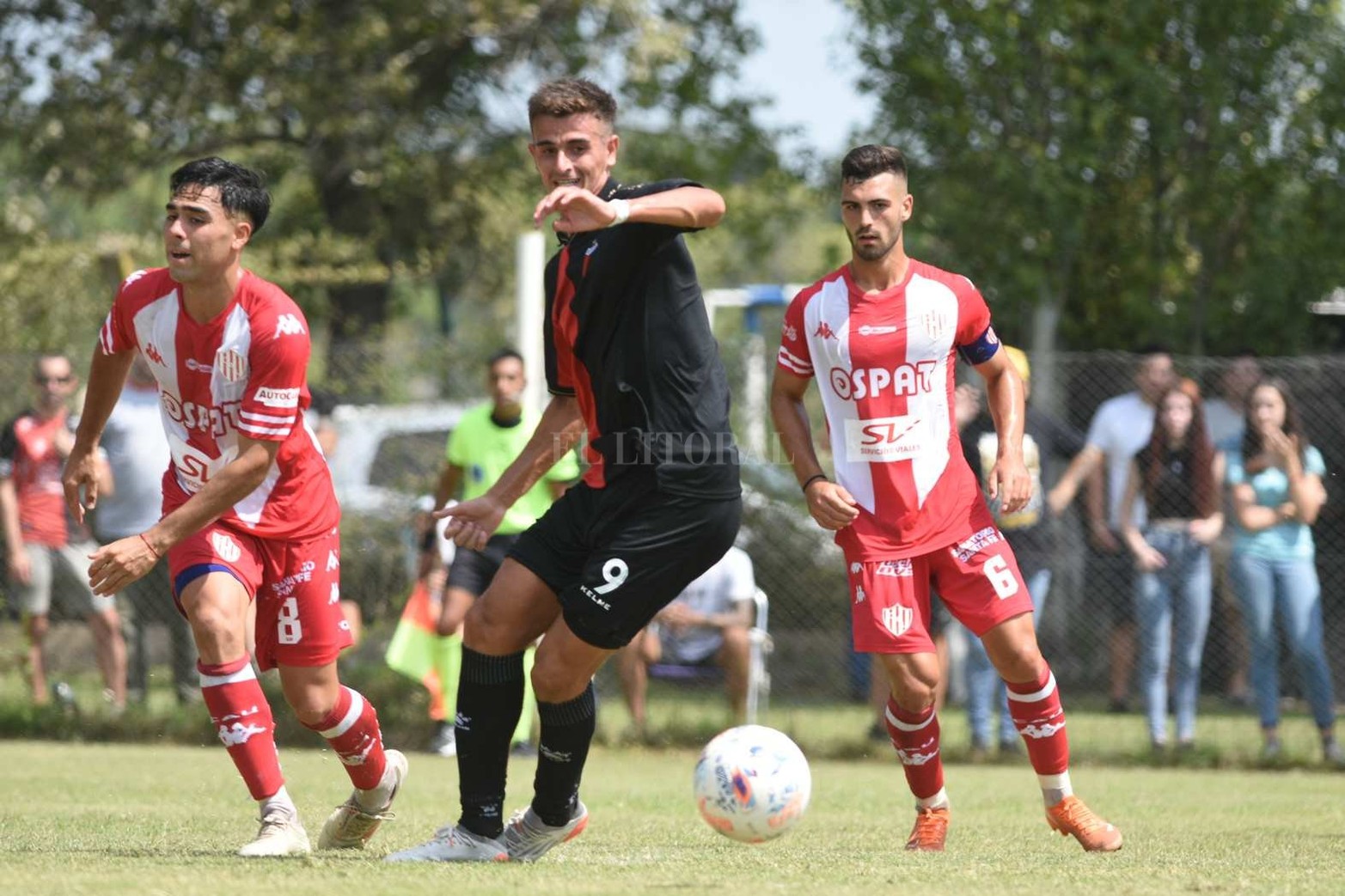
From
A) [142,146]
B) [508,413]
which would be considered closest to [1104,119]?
[508,413]

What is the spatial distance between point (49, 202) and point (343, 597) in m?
9.28

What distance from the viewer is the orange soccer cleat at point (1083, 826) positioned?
689 cm

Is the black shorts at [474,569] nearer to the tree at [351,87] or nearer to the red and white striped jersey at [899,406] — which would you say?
the red and white striped jersey at [899,406]

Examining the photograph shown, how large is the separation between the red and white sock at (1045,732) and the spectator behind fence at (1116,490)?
5.20m

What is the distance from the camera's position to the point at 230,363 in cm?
636

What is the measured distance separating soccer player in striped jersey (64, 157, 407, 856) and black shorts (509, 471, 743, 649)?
102cm

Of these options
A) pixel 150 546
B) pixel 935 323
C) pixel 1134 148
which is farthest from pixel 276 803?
pixel 1134 148

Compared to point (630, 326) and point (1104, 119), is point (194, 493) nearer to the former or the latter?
point (630, 326)

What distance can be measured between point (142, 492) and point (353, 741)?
6648 mm

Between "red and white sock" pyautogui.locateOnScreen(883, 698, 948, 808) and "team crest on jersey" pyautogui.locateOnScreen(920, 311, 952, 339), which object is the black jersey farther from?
"red and white sock" pyautogui.locateOnScreen(883, 698, 948, 808)

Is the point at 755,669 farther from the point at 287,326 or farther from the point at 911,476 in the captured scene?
the point at 287,326

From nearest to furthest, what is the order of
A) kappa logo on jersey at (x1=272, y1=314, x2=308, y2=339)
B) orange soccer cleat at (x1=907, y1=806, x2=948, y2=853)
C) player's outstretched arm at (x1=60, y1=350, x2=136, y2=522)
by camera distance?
kappa logo on jersey at (x1=272, y1=314, x2=308, y2=339) → player's outstretched arm at (x1=60, y1=350, x2=136, y2=522) → orange soccer cleat at (x1=907, y1=806, x2=948, y2=853)

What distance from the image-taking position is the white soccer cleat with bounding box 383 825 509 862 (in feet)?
19.6

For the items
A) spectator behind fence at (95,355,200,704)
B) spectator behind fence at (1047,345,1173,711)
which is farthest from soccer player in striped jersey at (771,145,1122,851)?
spectator behind fence at (95,355,200,704)
